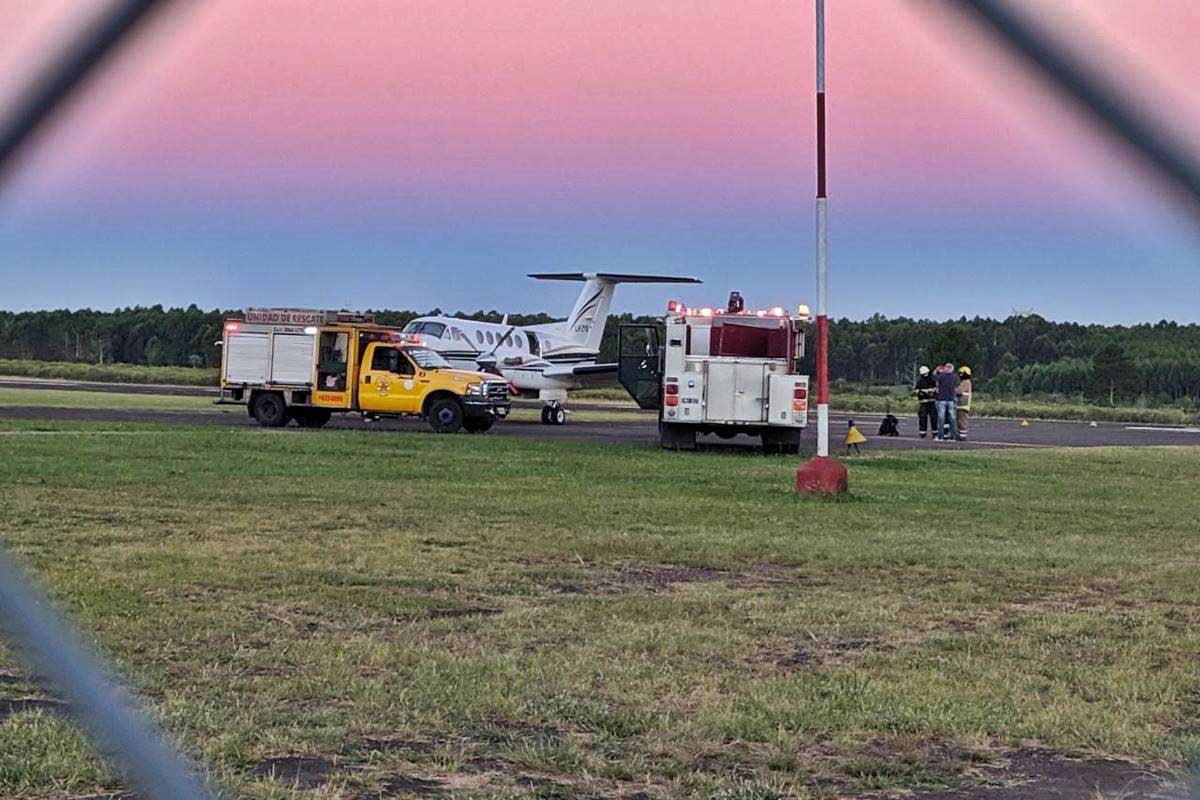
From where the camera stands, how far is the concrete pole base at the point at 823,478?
45.2ft

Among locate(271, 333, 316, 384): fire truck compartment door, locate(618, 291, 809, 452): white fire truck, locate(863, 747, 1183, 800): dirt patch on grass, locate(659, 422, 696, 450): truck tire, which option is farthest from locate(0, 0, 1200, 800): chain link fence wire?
locate(271, 333, 316, 384): fire truck compartment door

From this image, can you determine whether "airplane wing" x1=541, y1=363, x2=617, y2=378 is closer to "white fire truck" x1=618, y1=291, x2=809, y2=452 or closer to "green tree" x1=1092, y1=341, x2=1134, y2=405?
"white fire truck" x1=618, y1=291, x2=809, y2=452

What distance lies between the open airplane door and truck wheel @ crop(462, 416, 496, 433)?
302cm

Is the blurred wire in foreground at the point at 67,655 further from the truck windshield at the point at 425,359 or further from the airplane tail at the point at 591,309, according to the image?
the airplane tail at the point at 591,309

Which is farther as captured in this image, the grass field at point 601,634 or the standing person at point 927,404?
the standing person at point 927,404

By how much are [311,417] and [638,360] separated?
24.7 ft

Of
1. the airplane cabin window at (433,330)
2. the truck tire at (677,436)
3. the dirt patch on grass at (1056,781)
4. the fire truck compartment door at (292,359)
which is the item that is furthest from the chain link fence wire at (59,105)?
the airplane cabin window at (433,330)

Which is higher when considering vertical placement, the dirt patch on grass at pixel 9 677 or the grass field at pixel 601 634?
the grass field at pixel 601 634

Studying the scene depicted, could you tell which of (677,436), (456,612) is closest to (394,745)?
(456,612)

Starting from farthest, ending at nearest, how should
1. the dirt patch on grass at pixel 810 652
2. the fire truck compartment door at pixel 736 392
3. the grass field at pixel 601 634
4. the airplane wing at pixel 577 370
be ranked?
the airplane wing at pixel 577 370 → the fire truck compartment door at pixel 736 392 → the dirt patch on grass at pixel 810 652 → the grass field at pixel 601 634

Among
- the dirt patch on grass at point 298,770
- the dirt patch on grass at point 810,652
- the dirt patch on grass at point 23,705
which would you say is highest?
the dirt patch on grass at point 810,652

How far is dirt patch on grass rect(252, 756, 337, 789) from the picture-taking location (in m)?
4.25

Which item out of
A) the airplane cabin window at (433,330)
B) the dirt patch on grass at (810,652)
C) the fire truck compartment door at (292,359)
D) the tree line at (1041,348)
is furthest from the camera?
the airplane cabin window at (433,330)

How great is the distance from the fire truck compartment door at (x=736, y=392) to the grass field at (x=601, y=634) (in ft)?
25.0
